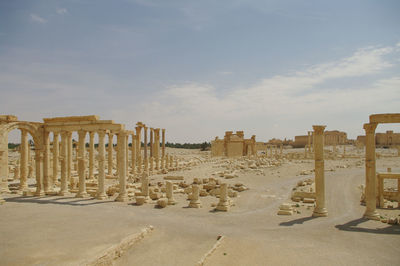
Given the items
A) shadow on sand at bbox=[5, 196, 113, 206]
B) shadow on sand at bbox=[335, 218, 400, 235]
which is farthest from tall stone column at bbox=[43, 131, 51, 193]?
shadow on sand at bbox=[335, 218, 400, 235]

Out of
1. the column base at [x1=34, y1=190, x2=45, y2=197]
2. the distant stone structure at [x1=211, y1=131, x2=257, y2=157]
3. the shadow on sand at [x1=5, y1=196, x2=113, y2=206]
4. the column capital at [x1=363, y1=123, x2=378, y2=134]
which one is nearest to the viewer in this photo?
the column capital at [x1=363, y1=123, x2=378, y2=134]

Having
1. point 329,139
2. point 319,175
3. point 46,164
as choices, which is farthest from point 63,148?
point 329,139

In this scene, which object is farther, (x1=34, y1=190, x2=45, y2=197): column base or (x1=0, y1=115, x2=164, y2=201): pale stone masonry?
(x1=34, y1=190, x2=45, y2=197): column base

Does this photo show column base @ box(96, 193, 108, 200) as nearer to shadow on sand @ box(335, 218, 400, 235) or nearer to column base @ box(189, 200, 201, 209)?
column base @ box(189, 200, 201, 209)

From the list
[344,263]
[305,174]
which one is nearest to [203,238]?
[344,263]

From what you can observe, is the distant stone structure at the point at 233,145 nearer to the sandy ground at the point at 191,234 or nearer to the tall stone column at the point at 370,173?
the sandy ground at the point at 191,234

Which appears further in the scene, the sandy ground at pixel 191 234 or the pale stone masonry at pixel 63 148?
the pale stone masonry at pixel 63 148

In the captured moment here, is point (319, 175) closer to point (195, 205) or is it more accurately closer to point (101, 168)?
point (195, 205)

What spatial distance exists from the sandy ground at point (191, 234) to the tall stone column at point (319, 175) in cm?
57

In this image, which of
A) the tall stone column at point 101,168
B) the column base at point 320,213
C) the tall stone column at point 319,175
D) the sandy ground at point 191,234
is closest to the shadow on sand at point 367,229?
the sandy ground at point 191,234

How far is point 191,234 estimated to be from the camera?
12859 millimetres

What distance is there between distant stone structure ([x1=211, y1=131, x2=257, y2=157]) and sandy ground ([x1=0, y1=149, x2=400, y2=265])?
139ft

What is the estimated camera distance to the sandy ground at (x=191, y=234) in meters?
10.1

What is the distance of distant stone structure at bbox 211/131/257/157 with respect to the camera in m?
62.4
